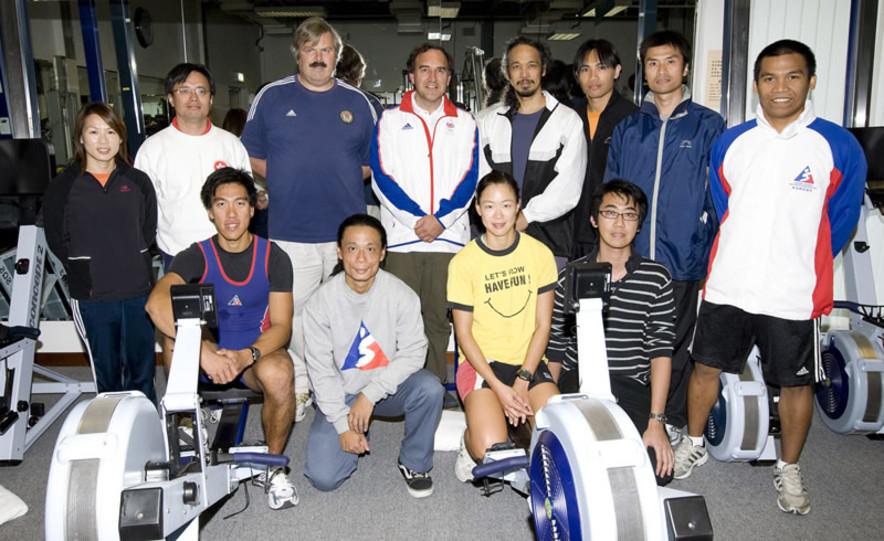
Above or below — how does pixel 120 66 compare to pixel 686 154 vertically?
above

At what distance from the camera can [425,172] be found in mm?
2965

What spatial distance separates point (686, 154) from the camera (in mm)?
2660

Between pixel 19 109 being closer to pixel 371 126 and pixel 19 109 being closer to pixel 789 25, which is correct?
pixel 371 126

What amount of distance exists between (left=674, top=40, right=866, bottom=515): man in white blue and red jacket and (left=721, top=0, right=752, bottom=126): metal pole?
1288 millimetres

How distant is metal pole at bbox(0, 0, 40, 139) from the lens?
12.1 ft

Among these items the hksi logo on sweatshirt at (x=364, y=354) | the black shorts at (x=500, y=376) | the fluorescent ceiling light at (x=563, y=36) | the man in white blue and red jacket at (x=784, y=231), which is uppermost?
the fluorescent ceiling light at (x=563, y=36)

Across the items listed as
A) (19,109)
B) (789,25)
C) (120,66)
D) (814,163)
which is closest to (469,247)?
(814,163)

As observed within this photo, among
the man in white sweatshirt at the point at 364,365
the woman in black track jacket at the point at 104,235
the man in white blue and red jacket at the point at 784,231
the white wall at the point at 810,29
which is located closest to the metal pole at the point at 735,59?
the white wall at the point at 810,29

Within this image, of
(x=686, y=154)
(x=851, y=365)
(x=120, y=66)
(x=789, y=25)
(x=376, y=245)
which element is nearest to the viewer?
(x=376, y=245)

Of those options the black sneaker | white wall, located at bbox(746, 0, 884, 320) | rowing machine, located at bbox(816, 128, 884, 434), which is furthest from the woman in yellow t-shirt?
white wall, located at bbox(746, 0, 884, 320)

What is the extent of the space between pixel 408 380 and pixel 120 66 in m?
4.06

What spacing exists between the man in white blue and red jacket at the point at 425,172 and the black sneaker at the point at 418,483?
0.87m

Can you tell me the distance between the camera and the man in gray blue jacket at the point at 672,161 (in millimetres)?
2656

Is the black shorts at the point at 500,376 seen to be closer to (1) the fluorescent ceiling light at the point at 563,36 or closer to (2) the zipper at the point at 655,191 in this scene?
(2) the zipper at the point at 655,191
